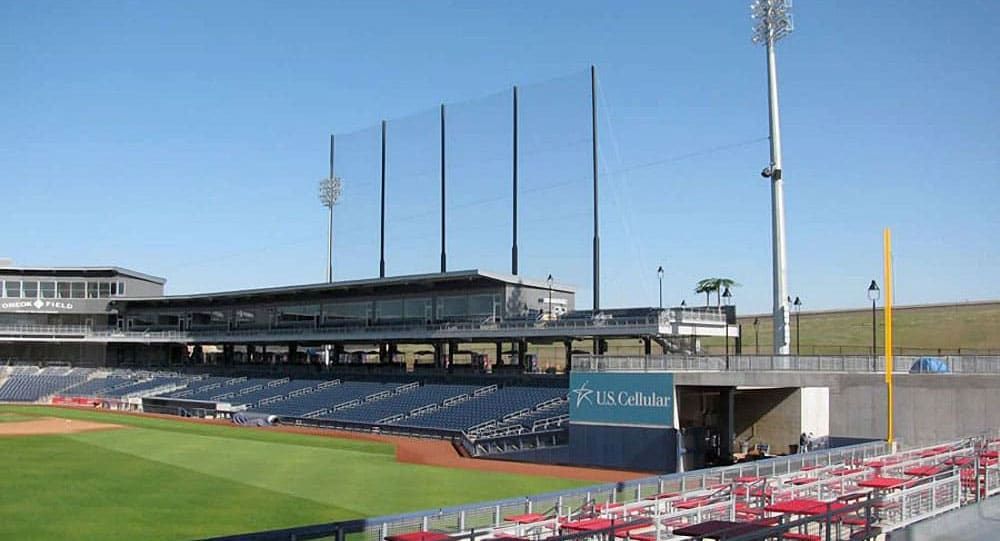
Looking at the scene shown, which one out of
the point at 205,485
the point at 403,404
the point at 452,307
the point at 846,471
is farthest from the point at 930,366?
the point at 452,307

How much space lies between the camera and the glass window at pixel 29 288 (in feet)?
289

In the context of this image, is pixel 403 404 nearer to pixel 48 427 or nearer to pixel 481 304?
pixel 481 304

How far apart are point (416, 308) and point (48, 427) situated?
2260 centimetres

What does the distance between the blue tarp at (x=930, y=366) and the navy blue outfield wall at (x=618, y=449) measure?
8.04m

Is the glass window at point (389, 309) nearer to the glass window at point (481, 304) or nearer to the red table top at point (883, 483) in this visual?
the glass window at point (481, 304)

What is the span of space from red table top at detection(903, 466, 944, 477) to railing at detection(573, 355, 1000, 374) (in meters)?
12.4

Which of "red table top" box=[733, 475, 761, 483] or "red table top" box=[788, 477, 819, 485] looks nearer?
"red table top" box=[733, 475, 761, 483]

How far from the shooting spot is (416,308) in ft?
197

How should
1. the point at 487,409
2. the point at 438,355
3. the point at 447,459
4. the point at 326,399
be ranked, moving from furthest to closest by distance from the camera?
the point at 438,355 < the point at 326,399 < the point at 487,409 < the point at 447,459

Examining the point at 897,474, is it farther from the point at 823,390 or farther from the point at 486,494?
the point at 823,390

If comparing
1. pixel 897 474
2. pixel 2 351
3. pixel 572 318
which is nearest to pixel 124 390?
pixel 2 351

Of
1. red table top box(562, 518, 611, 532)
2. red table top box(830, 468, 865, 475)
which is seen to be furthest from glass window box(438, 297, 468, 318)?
red table top box(562, 518, 611, 532)

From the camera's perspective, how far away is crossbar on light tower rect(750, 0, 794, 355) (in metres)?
38.1

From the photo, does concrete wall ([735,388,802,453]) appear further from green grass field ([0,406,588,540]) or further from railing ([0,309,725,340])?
railing ([0,309,725,340])
